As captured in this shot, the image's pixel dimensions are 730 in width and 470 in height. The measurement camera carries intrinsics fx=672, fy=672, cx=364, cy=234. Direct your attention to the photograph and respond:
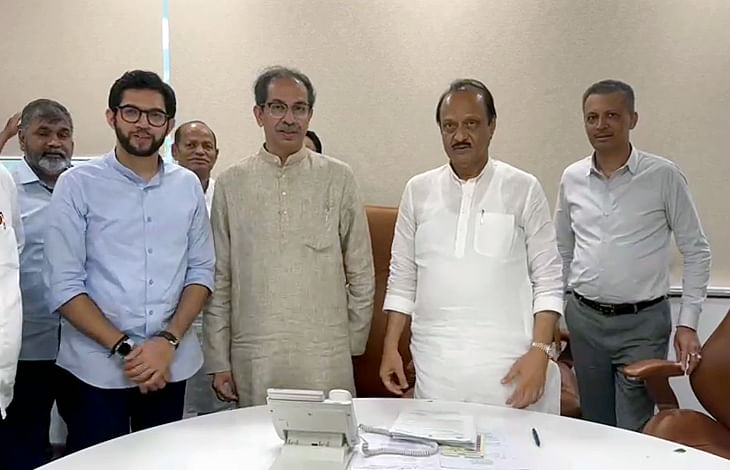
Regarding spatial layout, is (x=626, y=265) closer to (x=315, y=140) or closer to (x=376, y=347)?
(x=376, y=347)

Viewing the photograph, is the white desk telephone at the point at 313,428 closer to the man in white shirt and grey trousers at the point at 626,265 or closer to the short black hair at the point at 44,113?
the man in white shirt and grey trousers at the point at 626,265

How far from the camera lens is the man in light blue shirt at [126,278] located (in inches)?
77.2

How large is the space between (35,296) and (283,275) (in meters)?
0.98

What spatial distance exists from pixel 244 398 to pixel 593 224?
1606mm

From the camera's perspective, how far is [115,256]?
6.60ft

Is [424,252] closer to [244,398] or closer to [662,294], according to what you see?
[244,398]

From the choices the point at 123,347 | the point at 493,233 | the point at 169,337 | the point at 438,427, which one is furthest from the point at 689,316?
the point at 123,347

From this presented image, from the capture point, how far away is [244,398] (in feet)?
7.34

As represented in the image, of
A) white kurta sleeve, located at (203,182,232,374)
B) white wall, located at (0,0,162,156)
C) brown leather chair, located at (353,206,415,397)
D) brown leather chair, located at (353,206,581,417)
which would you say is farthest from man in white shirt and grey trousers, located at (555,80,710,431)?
white wall, located at (0,0,162,156)

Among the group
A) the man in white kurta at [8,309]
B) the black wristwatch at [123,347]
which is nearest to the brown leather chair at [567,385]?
the black wristwatch at [123,347]

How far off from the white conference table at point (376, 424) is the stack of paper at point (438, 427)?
50 millimetres

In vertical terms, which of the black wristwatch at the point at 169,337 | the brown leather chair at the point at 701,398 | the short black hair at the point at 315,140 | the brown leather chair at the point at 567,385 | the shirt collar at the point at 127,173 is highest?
the short black hair at the point at 315,140

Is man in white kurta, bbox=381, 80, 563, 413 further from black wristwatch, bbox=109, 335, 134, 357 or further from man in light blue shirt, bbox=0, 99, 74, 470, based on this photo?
man in light blue shirt, bbox=0, 99, 74, 470

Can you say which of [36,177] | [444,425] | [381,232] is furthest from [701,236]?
[36,177]
